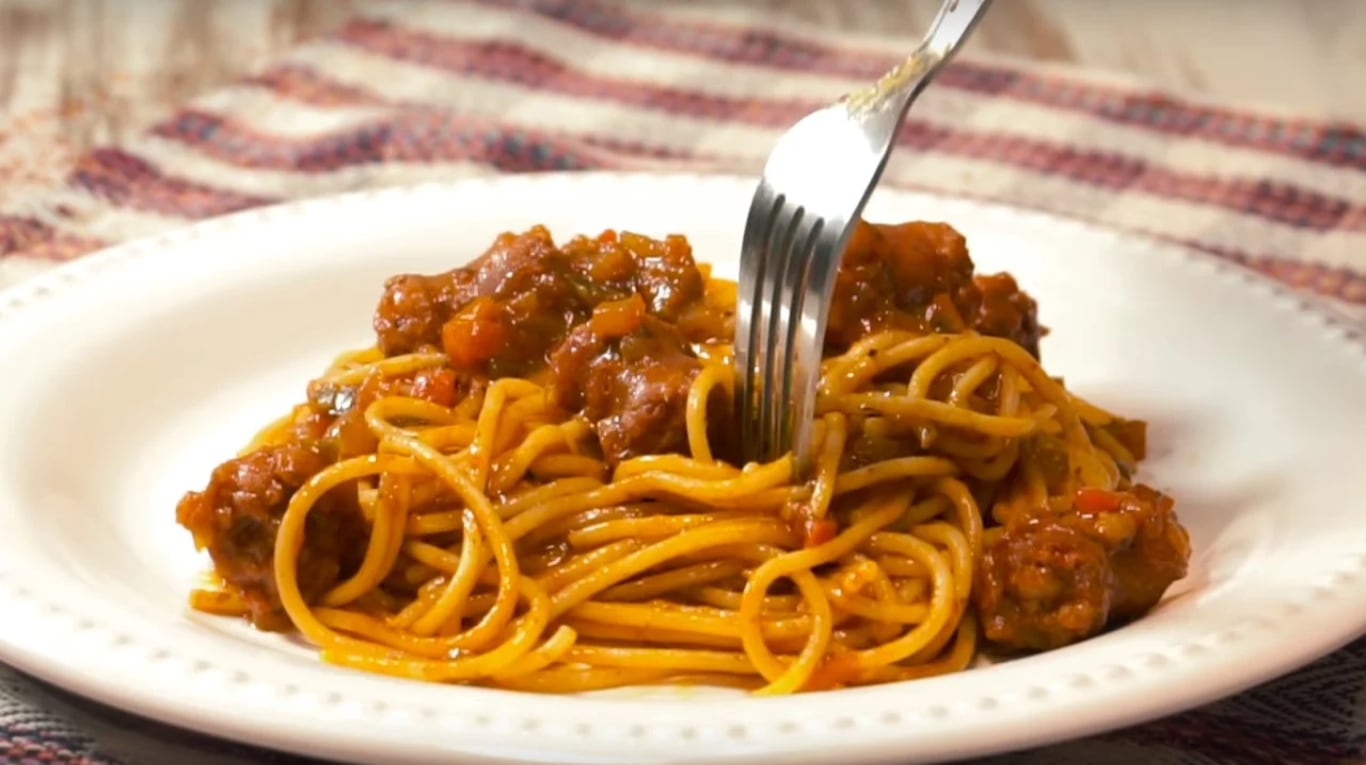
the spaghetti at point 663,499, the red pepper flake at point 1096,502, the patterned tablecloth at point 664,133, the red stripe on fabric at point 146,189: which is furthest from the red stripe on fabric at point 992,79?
the red pepper flake at point 1096,502

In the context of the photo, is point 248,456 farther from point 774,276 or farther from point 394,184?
point 394,184

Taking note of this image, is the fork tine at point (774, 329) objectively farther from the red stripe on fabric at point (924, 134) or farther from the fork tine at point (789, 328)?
the red stripe on fabric at point (924, 134)

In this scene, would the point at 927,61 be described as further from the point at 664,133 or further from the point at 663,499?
the point at 664,133

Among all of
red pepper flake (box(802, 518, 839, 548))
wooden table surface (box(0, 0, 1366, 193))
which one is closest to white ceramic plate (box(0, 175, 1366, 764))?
red pepper flake (box(802, 518, 839, 548))

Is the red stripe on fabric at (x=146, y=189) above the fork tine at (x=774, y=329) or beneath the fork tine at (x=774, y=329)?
beneath

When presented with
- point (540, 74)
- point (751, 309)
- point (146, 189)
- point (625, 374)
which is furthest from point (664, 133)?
point (751, 309)

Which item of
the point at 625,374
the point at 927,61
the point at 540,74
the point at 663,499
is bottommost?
the point at 663,499
